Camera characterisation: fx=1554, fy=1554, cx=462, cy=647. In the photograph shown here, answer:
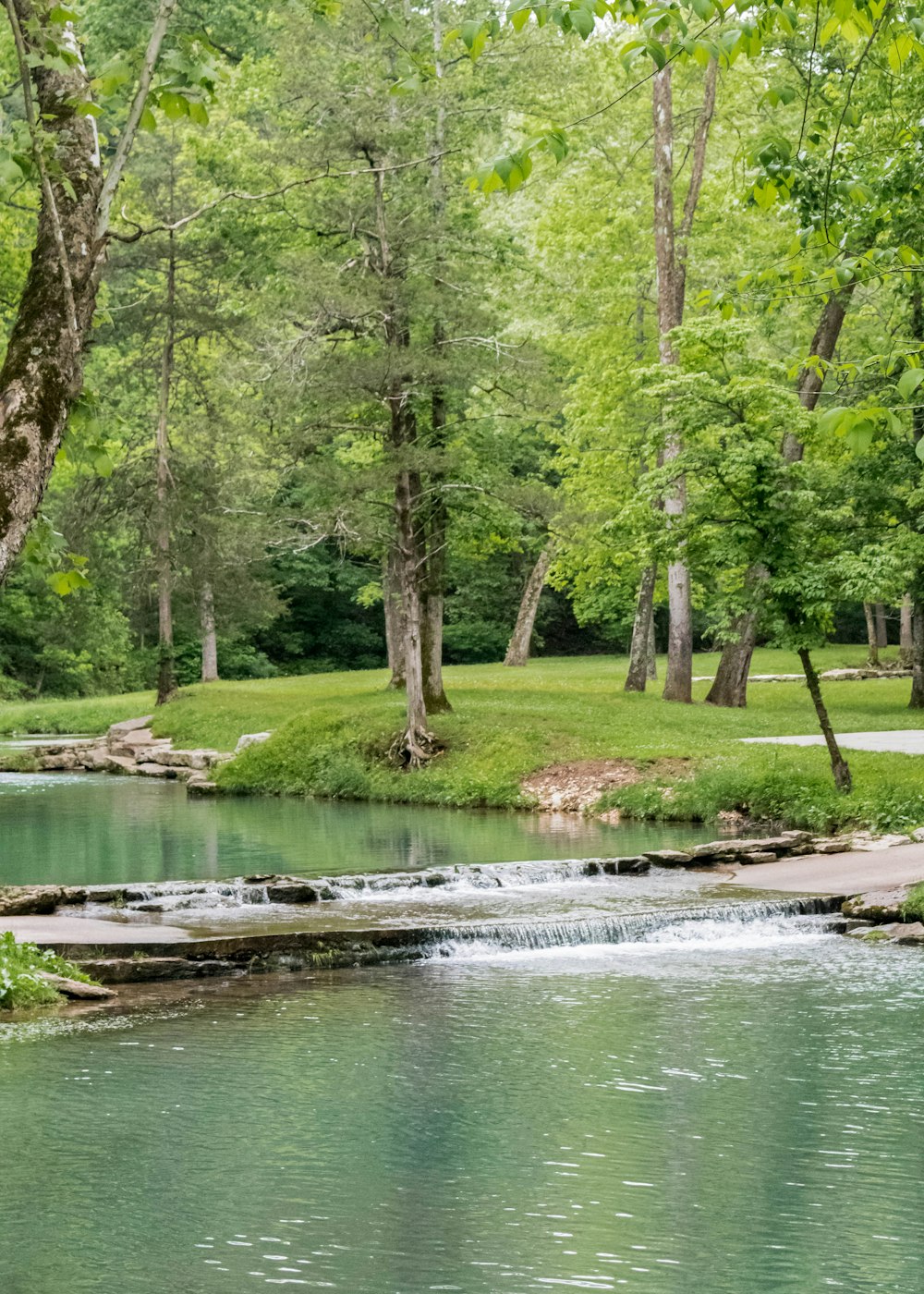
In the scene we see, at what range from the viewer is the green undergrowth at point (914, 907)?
47.9ft

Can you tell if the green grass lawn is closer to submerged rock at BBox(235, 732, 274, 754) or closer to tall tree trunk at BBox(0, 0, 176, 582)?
submerged rock at BBox(235, 732, 274, 754)

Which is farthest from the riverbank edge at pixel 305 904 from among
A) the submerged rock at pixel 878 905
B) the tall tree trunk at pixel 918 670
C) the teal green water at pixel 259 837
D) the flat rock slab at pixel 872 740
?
the tall tree trunk at pixel 918 670

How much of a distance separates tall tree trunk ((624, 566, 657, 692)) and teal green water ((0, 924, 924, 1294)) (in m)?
23.2

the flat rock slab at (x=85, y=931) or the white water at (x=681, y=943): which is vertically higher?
the flat rock slab at (x=85, y=931)

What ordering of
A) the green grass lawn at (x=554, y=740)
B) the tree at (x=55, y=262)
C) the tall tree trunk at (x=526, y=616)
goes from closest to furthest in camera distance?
the tree at (x=55, y=262)
the green grass lawn at (x=554, y=740)
the tall tree trunk at (x=526, y=616)

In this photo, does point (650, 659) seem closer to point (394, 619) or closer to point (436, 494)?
point (394, 619)

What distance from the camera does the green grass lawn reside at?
2238 centimetres

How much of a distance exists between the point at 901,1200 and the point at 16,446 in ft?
17.3

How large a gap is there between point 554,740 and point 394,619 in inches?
581

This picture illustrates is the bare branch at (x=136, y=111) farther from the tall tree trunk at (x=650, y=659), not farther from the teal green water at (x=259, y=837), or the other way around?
the tall tree trunk at (x=650, y=659)

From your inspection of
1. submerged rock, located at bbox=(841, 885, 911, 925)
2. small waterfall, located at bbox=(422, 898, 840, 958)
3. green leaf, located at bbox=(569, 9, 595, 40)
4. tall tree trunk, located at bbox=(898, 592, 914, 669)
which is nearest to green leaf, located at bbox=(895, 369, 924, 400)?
green leaf, located at bbox=(569, 9, 595, 40)

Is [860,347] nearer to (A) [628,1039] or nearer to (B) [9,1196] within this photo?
(A) [628,1039]

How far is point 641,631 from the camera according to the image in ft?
118

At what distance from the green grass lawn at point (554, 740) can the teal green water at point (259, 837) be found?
873mm
